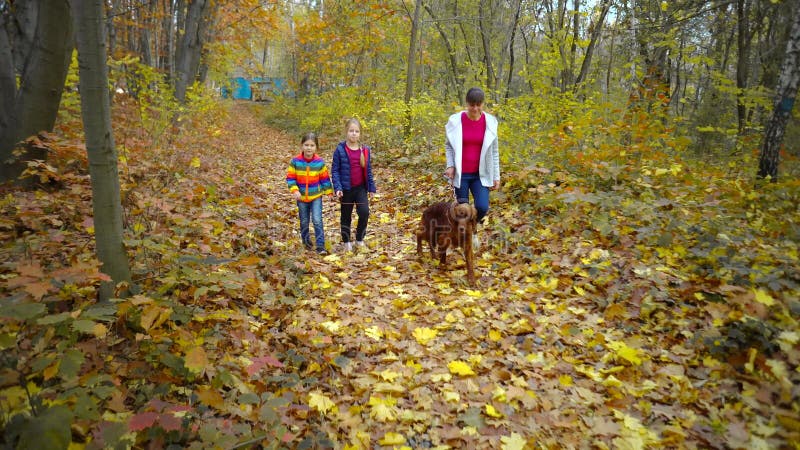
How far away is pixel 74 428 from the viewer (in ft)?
7.40

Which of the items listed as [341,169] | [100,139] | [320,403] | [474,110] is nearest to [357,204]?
[341,169]

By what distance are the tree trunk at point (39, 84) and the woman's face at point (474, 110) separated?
5.59 m

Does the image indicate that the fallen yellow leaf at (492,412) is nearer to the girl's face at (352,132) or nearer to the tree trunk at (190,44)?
the girl's face at (352,132)

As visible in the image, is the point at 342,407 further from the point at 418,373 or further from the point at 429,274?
the point at 429,274

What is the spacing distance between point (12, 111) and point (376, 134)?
33.3 feet

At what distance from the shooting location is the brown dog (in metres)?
5.18

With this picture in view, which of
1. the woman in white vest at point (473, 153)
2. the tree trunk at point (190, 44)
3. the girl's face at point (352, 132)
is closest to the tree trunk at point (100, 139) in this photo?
the girl's face at point (352, 132)

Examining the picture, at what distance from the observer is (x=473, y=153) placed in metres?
5.52

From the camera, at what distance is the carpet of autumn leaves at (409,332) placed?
8.35 feet

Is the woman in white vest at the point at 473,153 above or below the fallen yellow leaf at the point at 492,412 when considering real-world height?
above

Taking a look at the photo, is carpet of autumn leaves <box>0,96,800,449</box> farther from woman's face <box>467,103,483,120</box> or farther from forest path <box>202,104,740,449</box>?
woman's face <box>467,103,483,120</box>

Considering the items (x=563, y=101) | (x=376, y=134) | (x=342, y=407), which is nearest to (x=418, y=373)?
(x=342, y=407)

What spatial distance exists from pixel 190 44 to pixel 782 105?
13872 millimetres

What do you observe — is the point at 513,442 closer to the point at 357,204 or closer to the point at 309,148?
the point at 357,204
